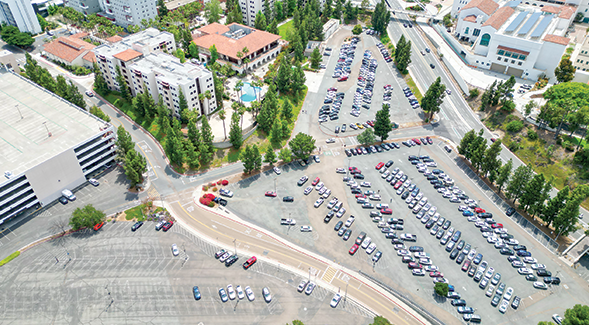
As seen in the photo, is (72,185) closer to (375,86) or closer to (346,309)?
(346,309)

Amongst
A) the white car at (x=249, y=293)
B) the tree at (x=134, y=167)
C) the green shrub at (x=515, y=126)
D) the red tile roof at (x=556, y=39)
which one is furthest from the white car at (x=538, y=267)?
the tree at (x=134, y=167)

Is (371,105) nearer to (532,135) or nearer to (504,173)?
(532,135)

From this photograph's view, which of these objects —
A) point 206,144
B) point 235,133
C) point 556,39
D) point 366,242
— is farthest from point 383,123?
point 556,39

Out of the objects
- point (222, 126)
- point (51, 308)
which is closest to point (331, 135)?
point (222, 126)

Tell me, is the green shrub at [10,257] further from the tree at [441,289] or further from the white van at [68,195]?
the tree at [441,289]

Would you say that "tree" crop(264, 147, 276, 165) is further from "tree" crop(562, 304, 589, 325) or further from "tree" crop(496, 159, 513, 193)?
"tree" crop(562, 304, 589, 325)

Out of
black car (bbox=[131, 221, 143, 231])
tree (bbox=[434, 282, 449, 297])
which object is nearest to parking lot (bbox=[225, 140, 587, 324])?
tree (bbox=[434, 282, 449, 297])
